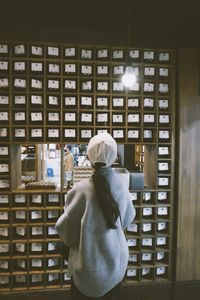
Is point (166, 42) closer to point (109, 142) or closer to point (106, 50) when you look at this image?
point (106, 50)

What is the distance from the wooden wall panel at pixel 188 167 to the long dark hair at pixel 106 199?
2.18 metres

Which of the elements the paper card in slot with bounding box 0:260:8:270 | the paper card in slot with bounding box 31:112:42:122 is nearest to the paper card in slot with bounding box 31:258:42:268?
the paper card in slot with bounding box 0:260:8:270

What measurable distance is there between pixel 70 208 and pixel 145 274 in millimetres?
2579

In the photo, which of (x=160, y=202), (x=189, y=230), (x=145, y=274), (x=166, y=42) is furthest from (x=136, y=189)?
(x=166, y=42)

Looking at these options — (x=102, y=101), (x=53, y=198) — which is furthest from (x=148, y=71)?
(x=53, y=198)

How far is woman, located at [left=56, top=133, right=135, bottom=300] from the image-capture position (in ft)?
6.42

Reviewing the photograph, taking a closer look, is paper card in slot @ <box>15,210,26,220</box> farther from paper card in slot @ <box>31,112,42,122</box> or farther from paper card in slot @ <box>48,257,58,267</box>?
paper card in slot @ <box>31,112,42,122</box>

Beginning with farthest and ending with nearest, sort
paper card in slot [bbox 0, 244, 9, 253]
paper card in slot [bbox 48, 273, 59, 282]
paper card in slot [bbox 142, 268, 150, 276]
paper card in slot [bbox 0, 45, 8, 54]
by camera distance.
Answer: paper card in slot [bbox 142, 268, 150, 276], paper card in slot [bbox 48, 273, 59, 282], paper card in slot [bbox 0, 244, 9, 253], paper card in slot [bbox 0, 45, 8, 54]

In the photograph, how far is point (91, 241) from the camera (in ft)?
6.46

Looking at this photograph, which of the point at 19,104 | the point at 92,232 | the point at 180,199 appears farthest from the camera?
the point at 180,199

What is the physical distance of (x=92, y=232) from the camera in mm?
1964

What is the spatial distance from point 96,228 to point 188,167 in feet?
7.60

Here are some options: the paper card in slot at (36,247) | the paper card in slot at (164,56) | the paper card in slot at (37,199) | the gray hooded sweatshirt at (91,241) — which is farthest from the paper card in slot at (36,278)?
the paper card in slot at (164,56)

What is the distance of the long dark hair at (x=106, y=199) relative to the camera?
1933 mm
